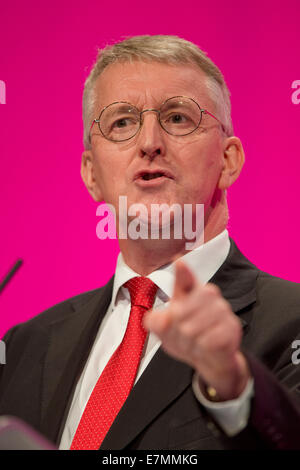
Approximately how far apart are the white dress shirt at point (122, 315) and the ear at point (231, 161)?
18 cm

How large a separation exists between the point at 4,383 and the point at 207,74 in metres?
1.12

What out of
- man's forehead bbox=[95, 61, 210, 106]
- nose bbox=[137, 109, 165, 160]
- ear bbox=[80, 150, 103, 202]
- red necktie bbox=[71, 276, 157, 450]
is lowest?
red necktie bbox=[71, 276, 157, 450]

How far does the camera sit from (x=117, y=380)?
1691 mm

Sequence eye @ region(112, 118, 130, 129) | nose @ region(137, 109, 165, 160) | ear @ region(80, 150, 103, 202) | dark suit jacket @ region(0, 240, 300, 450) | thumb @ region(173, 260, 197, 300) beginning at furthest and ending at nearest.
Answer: ear @ region(80, 150, 103, 202), eye @ region(112, 118, 130, 129), nose @ region(137, 109, 165, 160), dark suit jacket @ region(0, 240, 300, 450), thumb @ region(173, 260, 197, 300)

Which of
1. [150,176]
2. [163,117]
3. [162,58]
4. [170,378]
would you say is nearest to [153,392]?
[170,378]

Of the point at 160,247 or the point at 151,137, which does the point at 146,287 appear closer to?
the point at 160,247

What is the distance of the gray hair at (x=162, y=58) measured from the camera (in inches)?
78.0

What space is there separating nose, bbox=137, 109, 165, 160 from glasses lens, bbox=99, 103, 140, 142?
0.04m

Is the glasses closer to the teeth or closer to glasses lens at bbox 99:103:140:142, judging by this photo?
glasses lens at bbox 99:103:140:142

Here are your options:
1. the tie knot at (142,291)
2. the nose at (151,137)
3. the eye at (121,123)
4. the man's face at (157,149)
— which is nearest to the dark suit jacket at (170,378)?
the tie knot at (142,291)

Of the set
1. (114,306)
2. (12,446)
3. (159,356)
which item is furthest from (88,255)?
(12,446)

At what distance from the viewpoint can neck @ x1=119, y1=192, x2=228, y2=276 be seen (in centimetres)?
193

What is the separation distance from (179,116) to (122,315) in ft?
1.96

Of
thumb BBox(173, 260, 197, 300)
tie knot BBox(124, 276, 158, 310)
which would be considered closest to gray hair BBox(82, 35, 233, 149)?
tie knot BBox(124, 276, 158, 310)
